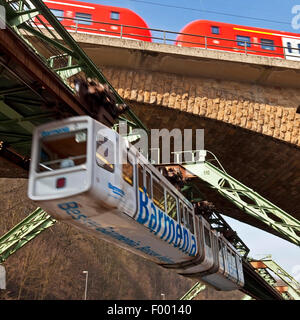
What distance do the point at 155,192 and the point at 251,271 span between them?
13.5 m

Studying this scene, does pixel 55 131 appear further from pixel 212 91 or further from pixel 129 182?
pixel 212 91

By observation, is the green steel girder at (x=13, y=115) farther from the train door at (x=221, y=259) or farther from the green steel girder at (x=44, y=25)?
the train door at (x=221, y=259)

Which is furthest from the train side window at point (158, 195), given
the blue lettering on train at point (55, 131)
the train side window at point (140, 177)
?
the blue lettering on train at point (55, 131)

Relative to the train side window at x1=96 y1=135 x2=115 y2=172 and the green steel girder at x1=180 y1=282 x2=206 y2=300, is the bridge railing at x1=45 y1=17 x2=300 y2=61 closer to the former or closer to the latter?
the train side window at x1=96 y1=135 x2=115 y2=172

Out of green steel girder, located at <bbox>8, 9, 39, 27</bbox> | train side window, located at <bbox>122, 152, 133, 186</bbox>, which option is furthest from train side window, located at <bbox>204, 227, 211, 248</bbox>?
green steel girder, located at <bbox>8, 9, 39, 27</bbox>

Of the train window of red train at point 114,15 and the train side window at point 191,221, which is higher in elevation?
the train window of red train at point 114,15

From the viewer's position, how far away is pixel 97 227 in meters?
6.28

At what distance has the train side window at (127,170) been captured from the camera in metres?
6.29

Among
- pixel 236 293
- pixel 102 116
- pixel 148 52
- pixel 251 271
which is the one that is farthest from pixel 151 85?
pixel 236 293

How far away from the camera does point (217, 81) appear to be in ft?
45.9

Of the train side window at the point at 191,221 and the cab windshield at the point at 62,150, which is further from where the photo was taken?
the train side window at the point at 191,221

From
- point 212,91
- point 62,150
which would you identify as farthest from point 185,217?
point 212,91

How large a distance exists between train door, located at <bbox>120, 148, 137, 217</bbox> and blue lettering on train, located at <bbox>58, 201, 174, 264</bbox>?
54cm

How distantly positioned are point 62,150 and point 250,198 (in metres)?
7.34
